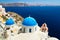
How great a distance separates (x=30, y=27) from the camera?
23.9 meters

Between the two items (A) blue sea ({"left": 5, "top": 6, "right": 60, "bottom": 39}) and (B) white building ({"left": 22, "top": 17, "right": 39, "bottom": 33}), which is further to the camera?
(A) blue sea ({"left": 5, "top": 6, "right": 60, "bottom": 39})

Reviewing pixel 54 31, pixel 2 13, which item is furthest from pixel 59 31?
pixel 2 13

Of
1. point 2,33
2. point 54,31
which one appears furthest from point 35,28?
point 54,31

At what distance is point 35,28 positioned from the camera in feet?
79.5

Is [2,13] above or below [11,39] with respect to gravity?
above

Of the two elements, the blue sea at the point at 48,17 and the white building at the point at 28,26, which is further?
the blue sea at the point at 48,17

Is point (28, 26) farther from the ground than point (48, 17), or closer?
closer

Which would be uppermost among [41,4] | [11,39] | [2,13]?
[41,4]

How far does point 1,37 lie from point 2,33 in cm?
103

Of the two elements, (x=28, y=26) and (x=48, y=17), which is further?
(x=48, y=17)

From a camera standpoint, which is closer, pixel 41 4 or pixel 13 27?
pixel 13 27

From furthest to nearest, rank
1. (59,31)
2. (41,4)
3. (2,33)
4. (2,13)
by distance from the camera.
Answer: (41,4)
(59,31)
(2,13)
(2,33)

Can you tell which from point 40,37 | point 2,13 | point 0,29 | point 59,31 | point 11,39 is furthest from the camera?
point 59,31

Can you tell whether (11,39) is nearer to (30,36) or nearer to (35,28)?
(30,36)
